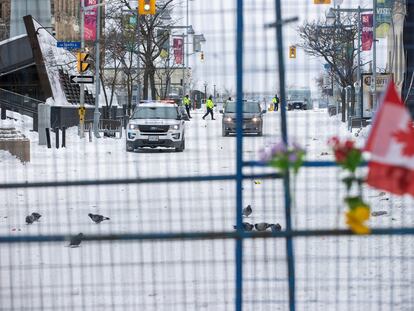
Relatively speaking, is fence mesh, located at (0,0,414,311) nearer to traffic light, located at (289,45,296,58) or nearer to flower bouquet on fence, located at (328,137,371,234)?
traffic light, located at (289,45,296,58)

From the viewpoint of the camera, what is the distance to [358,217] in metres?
3.29

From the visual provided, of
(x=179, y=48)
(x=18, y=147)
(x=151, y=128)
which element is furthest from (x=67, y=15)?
(x=179, y=48)

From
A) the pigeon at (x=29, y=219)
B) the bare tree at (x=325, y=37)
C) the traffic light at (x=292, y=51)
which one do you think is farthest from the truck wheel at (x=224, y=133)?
the pigeon at (x=29, y=219)

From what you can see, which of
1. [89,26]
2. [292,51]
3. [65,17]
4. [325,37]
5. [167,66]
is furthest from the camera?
[65,17]

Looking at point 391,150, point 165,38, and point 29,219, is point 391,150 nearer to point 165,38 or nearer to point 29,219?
point 165,38

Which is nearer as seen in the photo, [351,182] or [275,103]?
[351,182]

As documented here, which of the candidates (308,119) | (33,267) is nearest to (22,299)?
(33,267)

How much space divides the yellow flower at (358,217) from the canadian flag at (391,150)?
0.67ft

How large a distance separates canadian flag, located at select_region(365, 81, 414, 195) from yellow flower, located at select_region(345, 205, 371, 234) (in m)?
0.20

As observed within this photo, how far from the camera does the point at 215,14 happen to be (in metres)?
4.54

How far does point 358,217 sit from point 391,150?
0.36 m

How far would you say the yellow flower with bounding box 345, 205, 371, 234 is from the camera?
3.29 metres

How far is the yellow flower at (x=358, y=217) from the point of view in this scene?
3287 mm

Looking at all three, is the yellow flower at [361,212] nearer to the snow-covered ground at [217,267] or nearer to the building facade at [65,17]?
the snow-covered ground at [217,267]
